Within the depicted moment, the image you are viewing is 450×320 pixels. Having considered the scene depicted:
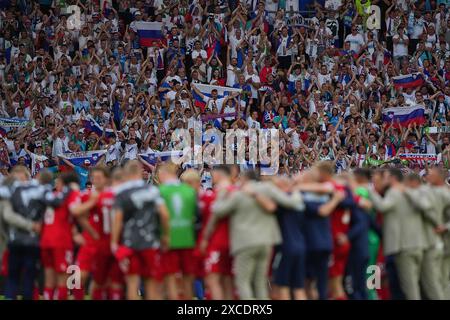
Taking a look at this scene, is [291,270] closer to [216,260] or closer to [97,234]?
[216,260]

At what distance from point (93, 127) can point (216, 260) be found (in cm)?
1209

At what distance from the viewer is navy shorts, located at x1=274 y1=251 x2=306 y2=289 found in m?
16.3

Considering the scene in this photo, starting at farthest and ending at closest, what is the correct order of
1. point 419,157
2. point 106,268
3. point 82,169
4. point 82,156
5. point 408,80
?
point 408,80
point 419,157
point 82,156
point 82,169
point 106,268

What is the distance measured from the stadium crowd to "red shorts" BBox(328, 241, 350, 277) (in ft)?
0.10

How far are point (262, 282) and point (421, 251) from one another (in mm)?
2386

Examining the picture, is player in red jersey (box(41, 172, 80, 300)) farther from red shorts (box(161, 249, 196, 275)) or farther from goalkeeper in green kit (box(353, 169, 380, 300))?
goalkeeper in green kit (box(353, 169, 380, 300))

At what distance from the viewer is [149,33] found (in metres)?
30.4

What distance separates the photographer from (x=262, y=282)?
53.9 feet

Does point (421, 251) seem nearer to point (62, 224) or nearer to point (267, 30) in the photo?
point (62, 224)

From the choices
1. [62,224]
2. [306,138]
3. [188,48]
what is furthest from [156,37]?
[62,224]

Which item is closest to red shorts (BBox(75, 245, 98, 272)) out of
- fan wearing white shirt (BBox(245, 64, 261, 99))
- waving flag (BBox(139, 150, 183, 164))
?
waving flag (BBox(139, 150, 183, 164))

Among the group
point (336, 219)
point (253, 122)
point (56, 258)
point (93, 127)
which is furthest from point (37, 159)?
point (336, 219)

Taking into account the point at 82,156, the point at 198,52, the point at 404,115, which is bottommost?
the point at 82,156

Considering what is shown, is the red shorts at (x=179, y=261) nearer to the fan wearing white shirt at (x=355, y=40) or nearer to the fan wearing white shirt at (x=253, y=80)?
the fan wearing white shirt at (x=253, y=80)
